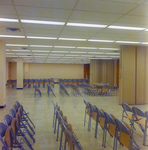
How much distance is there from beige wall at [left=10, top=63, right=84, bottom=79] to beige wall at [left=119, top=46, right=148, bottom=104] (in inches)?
696

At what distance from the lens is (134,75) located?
7984mm

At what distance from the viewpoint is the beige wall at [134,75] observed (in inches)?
309

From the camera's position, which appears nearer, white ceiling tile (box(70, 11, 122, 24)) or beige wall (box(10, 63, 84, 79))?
white ceiling tile (box(70, 11, 122, 24))

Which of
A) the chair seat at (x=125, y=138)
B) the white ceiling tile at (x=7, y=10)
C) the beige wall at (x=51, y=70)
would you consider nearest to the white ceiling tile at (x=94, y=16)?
the white ceiling tile at (x=7, y=10)

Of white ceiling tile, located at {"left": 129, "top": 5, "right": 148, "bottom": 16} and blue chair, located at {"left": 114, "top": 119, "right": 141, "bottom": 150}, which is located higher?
white ceiling tile, located at {"left": 129, "top": 5, "right": 148, "bottom": 16}

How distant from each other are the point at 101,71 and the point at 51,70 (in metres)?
10.5

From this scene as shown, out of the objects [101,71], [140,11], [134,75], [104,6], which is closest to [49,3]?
[104,6]

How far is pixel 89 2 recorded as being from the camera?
305 cm

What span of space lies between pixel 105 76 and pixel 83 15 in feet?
46.2

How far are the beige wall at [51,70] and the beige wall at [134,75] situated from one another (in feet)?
58.0

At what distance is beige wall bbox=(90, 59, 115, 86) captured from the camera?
1710 centimetres

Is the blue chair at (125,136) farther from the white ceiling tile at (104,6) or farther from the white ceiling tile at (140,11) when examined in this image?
the white ceiling tile at (140,11)

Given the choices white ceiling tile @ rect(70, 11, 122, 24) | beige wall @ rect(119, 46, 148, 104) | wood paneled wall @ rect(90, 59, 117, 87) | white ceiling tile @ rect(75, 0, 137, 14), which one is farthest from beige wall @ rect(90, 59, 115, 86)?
white ceiling tile @ rect(75, 0, 137, 14)

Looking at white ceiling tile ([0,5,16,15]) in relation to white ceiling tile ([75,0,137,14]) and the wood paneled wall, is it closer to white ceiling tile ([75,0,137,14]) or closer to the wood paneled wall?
white ceiling tile ([75,0,137,14])
